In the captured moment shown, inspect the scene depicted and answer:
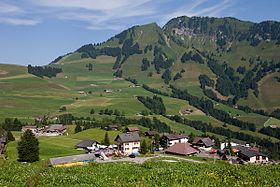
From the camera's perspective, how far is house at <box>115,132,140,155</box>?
131 meters

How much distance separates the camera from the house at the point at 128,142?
131250mm

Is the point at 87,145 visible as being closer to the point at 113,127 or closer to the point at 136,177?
the point at 113,127

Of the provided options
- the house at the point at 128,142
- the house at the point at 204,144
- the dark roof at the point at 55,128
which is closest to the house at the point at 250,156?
the house at the point at 204,144

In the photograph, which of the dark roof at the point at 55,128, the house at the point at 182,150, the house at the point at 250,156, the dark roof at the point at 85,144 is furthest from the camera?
the dark roof at the point at 55,128

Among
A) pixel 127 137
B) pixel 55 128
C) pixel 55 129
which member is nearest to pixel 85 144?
pixel 127 137

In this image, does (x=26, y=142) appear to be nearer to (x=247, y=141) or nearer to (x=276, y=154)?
(x=276, y=154)

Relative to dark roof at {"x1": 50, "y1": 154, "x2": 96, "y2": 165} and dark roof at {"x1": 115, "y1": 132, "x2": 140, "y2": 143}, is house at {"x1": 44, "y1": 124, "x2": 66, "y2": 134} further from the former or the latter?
dark roof at {"x1": 50, "y1": 154, "x2": 96, "y2": 165}

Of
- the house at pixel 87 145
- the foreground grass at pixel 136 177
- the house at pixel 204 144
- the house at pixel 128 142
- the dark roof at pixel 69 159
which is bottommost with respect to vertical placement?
the house at pixel 204 144

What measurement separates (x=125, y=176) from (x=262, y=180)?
10235 mm

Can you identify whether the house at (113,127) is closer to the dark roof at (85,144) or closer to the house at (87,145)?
the house at (87,145)

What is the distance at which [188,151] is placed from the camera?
112 metres

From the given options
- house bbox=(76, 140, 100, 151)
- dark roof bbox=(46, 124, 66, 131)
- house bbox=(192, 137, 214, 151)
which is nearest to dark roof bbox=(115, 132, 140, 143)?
house bbox=(76, 140, 100, 151)

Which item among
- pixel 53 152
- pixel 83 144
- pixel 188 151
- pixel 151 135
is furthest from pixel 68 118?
pixel 188 151

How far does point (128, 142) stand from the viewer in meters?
133
